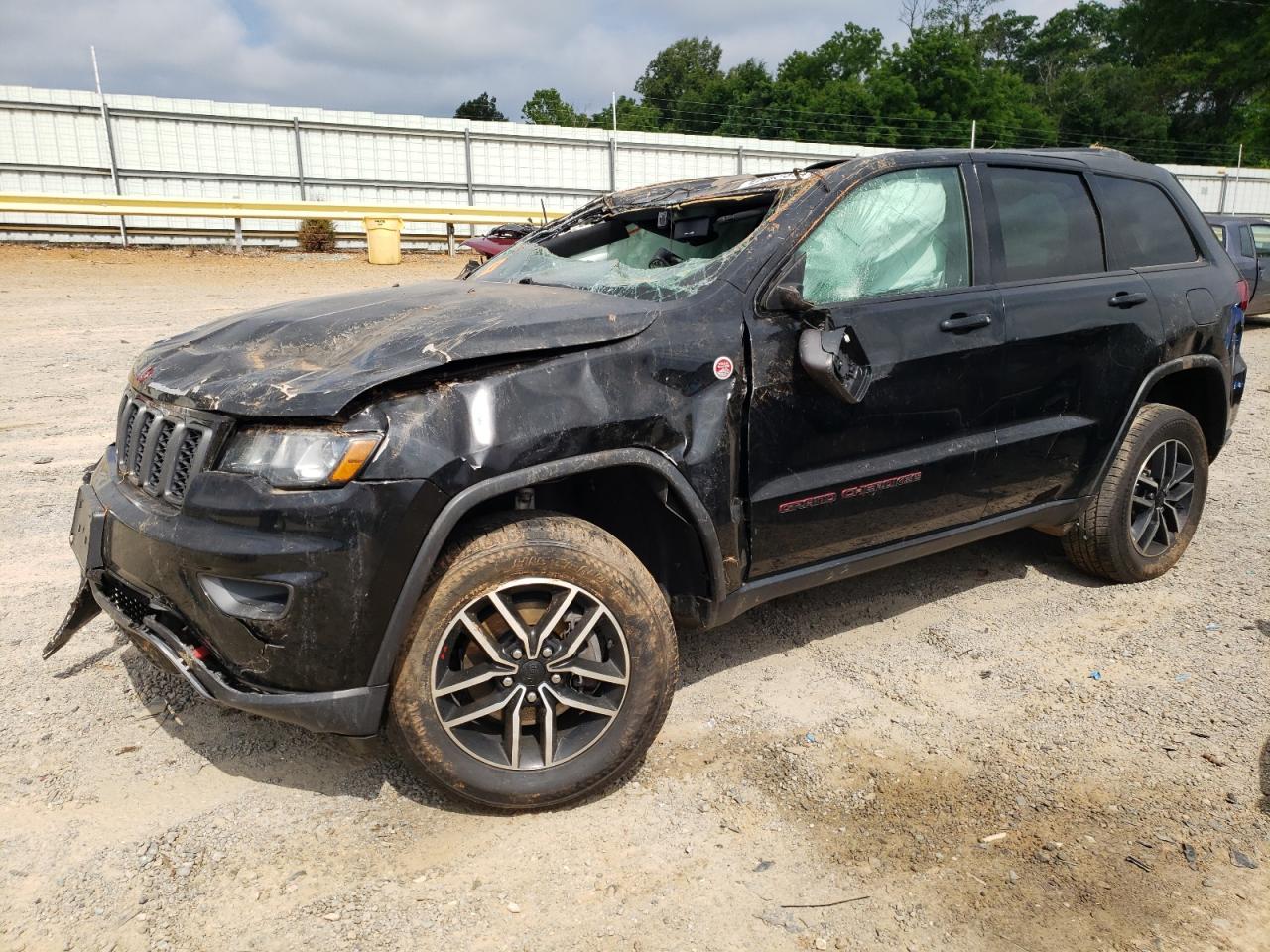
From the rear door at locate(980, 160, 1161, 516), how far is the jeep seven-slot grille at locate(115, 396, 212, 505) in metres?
2.72

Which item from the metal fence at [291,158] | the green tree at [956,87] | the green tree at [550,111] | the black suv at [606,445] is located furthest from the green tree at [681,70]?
the black suv at [606,445]

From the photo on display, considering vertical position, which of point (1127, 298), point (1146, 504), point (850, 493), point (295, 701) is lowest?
point (1146, 504)

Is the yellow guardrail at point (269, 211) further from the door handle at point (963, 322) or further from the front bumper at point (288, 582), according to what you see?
the front bumper at point (288, 582)

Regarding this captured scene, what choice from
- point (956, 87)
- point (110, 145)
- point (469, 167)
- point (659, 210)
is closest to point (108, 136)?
point (110, 145)

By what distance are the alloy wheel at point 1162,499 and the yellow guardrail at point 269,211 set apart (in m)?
16.1

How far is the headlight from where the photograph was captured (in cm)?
240

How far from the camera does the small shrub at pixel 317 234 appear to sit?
759 inches

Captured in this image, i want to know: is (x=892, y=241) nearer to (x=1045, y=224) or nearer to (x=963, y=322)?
(x=963, y=322)

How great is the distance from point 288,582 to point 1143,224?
12.7 ft

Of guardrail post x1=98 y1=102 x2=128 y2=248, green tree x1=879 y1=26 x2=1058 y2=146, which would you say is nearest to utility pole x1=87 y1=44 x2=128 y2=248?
guardrail post x1=98 y1=102 x2=128 y2=248

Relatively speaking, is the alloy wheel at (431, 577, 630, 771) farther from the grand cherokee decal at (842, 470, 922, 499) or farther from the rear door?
the rear door

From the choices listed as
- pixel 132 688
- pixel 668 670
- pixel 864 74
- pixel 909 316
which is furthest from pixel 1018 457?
pixel 864 74

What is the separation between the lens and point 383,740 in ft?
10.5

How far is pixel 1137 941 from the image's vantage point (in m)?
2.31
